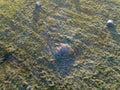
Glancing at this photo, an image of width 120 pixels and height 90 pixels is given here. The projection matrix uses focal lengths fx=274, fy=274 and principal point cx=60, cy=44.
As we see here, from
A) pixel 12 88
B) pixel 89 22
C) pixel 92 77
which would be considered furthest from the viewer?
pixel 89 22

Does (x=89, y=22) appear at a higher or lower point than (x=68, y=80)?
higher

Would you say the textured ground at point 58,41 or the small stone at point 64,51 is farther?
the small stone at point 64,51

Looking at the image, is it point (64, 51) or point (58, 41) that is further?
point (58, 41)

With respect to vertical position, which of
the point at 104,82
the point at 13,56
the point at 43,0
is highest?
the point at 43,0

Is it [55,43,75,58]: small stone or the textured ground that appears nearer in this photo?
the textured ground

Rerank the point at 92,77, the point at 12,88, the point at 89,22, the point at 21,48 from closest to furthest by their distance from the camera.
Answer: the point at 12,88 < the point at 92,77 < the point at 21,48 < the point at 89,22

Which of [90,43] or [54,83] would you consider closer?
[54,83]

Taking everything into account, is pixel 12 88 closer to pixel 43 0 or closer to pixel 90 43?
pixel 90 43

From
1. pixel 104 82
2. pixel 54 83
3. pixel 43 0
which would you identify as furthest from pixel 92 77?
pixel 43 0
